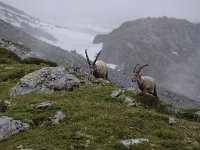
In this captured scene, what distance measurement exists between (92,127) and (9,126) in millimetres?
4411

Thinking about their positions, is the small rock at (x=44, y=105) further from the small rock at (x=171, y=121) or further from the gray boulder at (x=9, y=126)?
the small rock at (x=171, y=121)

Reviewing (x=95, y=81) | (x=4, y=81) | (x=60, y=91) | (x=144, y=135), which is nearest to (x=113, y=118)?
(x=144, y=135)

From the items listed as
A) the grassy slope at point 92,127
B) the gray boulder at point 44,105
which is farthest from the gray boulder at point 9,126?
the gray boulder at point 44,105

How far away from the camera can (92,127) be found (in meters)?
24.6

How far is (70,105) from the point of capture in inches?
1117

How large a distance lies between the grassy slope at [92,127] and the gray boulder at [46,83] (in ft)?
9.11

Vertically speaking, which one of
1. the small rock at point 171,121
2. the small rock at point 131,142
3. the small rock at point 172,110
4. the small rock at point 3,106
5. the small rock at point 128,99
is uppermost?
the small rock at point 128,99

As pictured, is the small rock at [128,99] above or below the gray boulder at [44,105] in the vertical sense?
above

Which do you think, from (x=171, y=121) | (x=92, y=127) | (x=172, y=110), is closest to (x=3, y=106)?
(x=92, y=127)

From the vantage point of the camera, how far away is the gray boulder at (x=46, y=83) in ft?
115

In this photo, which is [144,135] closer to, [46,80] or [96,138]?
[96,138]

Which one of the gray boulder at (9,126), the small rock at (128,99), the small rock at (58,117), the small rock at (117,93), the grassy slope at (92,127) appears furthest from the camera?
the small rock at (117,93)

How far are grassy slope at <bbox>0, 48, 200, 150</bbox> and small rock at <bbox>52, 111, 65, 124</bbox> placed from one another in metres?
0.31

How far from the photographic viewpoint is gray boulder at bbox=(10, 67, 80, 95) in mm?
34969
